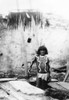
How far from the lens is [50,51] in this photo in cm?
905

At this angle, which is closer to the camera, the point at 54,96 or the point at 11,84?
the point at 54,96

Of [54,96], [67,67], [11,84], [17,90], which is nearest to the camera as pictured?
[54,96]

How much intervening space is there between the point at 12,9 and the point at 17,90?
13.0 feet

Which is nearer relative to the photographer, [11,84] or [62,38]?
[11,84]

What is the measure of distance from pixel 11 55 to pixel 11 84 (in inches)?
93.7

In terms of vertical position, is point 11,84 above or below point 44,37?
below

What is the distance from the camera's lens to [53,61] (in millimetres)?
9062

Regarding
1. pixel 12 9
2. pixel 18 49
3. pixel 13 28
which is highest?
pixel 12 9

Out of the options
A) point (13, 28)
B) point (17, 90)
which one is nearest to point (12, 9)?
point (13, 28)

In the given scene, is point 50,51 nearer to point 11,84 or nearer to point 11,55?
point 11,55

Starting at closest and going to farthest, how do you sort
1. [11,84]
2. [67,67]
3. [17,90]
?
[17,90], [11,84], [67,67]

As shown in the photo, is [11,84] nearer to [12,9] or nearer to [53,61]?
[53,61]

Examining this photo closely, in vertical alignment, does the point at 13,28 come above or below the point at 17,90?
above

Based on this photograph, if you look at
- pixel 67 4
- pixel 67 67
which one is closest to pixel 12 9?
pixel 67 4
